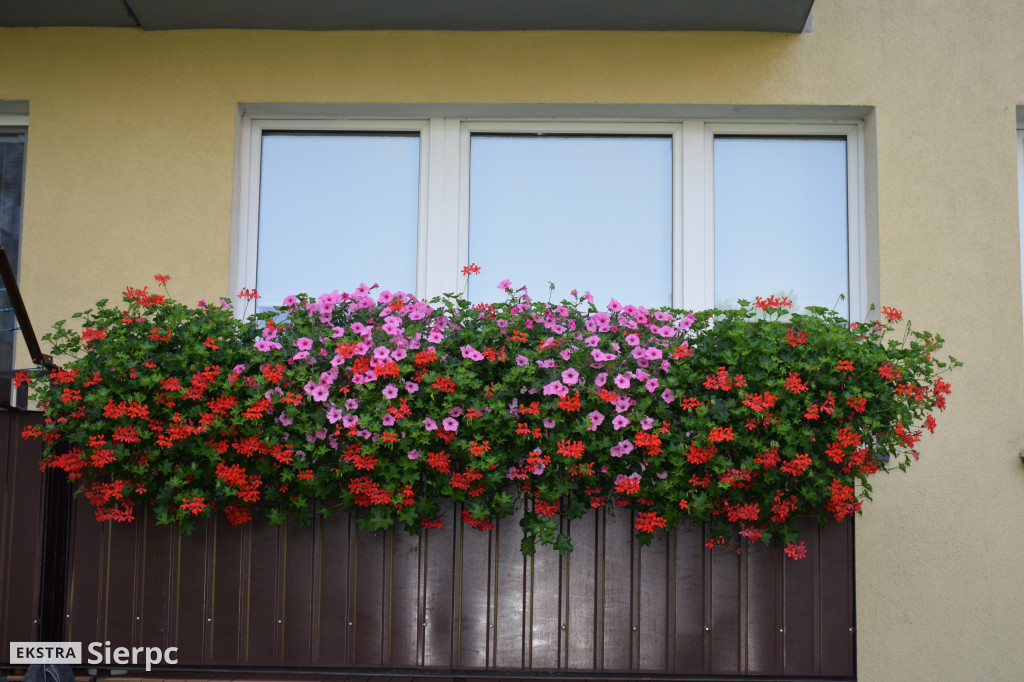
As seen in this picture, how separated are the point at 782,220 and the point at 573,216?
0.91 meters

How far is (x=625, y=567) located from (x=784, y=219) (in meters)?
1.88

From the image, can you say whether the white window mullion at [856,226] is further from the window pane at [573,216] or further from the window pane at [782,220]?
the window pane at [573,216]

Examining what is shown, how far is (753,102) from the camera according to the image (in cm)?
403

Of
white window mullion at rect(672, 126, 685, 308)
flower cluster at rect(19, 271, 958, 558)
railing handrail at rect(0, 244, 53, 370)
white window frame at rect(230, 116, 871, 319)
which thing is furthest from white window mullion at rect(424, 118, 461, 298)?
railing handrail at rect(0, 244, 53, 370)

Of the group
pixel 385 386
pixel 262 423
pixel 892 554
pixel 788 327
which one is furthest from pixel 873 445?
pixel 262 423

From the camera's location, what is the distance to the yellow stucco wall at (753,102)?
3.76m

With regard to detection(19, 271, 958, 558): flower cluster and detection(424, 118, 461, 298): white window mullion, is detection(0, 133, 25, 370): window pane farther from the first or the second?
detection(424, 118, 461, 298): white window mullion

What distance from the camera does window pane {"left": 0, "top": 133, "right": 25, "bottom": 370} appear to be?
13.9 ft

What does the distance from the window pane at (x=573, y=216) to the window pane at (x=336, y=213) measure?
0.99 ft

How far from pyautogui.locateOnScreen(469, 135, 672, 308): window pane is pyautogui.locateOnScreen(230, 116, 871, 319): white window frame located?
5 cm

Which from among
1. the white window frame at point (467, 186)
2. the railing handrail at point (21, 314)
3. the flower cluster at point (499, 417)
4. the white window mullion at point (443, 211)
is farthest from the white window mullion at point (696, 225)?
the railing handrail at point (21, 314)

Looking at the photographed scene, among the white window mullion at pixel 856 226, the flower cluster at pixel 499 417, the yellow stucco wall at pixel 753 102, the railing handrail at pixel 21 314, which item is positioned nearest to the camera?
the flower cluster at pixel 499 417

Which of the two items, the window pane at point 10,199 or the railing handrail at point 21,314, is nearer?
the railing handrail at point 21,314

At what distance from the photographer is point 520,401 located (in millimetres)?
2895
